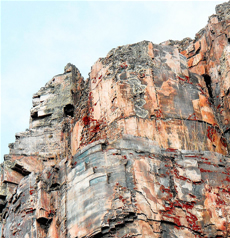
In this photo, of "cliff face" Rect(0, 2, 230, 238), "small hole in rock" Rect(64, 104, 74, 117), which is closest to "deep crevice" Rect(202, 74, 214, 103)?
"cliff face" Rect(0, 2, 230, 238)

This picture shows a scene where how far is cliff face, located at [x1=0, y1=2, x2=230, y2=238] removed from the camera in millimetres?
21203

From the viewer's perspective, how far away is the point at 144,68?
83.4ft

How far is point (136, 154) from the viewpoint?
22281 mm

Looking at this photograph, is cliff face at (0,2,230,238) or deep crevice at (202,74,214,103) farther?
deep crevice at (202,74,214,103)

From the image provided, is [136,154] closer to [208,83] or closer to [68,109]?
[208,83]

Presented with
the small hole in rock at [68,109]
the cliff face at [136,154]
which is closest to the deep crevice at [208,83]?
the cliff face at [136,154]

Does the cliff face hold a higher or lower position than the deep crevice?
lower

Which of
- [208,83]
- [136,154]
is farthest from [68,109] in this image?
[136,154]

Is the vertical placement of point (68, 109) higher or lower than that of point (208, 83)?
higher

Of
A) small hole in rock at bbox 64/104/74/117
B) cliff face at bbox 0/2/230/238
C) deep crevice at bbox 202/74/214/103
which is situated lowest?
cliff face at bbox 0/2/230/238

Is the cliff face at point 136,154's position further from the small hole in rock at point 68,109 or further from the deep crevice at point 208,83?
the small hole in rock at point 68,109

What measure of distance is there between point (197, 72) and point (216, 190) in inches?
274

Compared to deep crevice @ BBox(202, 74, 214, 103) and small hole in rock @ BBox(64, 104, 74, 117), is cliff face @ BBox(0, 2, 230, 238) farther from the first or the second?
small hole in rock @ BBox(64, 104, 74, 117)

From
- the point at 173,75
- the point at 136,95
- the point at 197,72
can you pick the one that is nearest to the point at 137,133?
the point at 136,95
